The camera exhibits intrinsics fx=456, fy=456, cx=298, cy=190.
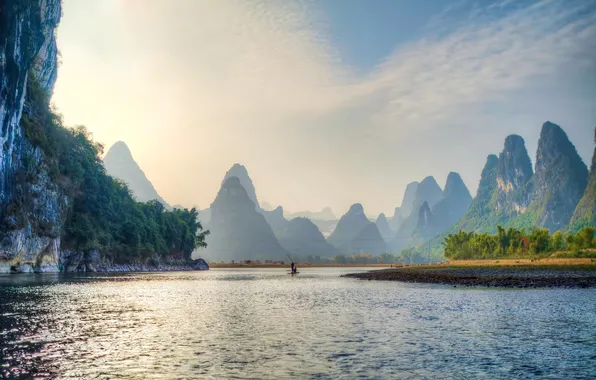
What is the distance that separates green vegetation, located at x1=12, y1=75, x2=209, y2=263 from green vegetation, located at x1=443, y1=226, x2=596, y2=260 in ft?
345

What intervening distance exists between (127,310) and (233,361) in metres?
16.6

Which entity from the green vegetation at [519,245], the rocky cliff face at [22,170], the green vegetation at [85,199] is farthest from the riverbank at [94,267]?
the green vegetation at [519,245]

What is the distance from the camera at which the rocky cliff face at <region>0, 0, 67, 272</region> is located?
2795 inches

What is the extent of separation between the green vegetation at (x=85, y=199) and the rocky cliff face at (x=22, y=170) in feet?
2.63

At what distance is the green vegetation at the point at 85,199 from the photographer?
92.9 metres

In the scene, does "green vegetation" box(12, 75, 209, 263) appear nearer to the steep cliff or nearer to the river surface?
the steep cliff

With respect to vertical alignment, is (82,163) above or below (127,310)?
above

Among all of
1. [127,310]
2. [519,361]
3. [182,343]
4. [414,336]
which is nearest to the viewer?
[519,361]

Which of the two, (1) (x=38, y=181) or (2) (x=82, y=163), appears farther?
(2) (x=82, y=163)

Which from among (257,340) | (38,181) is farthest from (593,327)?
(38,181)

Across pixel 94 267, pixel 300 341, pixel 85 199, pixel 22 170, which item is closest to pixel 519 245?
pixel 94 267

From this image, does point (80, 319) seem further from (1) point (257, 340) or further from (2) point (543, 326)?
(2) point (543, 326)

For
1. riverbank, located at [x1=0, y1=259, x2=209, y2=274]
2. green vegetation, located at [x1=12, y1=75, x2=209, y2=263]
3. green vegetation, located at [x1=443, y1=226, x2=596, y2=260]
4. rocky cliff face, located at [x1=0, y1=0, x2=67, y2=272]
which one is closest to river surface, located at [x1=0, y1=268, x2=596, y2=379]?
rocky cliff face, located at [x1=0, y1=0, x2=67, y2=272]

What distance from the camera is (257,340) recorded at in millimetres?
17859
